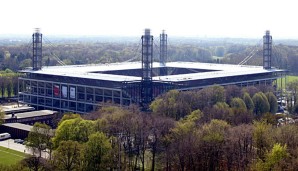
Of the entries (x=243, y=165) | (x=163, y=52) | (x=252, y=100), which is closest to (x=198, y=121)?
(x=243, y=165)

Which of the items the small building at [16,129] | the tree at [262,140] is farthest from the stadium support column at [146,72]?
the tree at [262,140]

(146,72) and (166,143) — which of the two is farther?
(146,72)

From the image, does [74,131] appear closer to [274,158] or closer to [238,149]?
[238,149]

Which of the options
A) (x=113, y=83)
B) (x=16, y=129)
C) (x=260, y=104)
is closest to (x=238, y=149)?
(x=260, y=104)

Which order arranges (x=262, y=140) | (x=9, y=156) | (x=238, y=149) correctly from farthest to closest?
(x=9, y=156) < (x=238, y=149) < (x=262, y=140)

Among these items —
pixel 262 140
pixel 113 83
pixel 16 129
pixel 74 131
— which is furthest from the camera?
pixel 113 83

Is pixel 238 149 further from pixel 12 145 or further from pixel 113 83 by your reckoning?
pixel 113 83

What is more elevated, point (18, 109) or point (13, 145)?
point (18, 109)

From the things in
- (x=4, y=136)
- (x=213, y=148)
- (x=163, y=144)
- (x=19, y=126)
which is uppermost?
(x=213, y=148)
